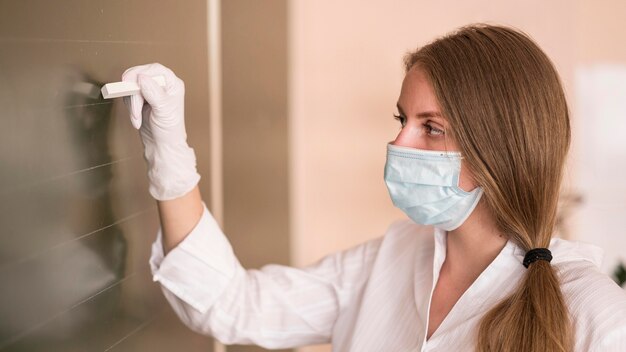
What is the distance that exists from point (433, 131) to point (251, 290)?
47 cm

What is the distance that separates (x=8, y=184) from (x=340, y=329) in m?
0.83

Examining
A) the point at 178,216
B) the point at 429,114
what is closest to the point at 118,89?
the point at 178,216

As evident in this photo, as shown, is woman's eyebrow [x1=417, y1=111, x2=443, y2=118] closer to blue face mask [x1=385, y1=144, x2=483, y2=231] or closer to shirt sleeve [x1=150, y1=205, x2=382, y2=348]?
blue face mask [x1=385, y1=144, x2=483, y2=231]

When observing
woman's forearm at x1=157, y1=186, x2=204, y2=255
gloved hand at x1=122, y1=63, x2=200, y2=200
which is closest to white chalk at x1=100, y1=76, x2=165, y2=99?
gloved hand at x1=122, y1=63, x2=200, y2=200

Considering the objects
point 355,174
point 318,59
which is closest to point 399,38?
point 318,59

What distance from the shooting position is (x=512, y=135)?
4.28 ft

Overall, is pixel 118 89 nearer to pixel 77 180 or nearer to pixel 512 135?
pixel 77 180

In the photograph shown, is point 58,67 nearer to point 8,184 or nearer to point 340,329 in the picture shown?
point 8,184

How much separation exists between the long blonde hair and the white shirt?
0.18ft

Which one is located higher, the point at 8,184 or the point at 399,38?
the point at 399,38

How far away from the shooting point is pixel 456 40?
1.39 m

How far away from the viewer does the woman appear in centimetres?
126

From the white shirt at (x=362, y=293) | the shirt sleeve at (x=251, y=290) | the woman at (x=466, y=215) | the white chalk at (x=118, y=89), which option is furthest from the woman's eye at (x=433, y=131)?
the white chalk at (x=118, y=89)

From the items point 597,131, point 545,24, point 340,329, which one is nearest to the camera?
point 340,329
